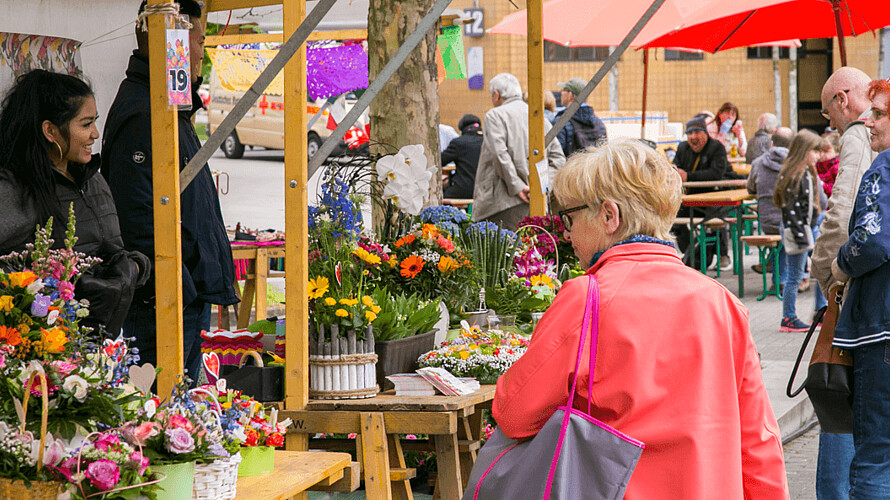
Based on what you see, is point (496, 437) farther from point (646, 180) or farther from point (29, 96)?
point (29, 96)

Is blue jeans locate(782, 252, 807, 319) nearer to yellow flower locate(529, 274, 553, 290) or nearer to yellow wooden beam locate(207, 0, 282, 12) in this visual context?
yellow flower locate(529, 274, 553, 290)

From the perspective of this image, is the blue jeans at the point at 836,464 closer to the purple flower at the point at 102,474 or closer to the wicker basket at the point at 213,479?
the wicker basket at the point at 213,479

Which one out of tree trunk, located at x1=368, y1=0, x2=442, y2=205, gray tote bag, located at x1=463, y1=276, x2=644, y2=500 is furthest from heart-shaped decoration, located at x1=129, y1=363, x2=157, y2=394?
tree trunk, located at x1=368, y1=0, x2=442, y2=205

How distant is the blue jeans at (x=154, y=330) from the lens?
3.51 m

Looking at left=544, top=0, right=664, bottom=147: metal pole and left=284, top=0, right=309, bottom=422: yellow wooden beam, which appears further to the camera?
left=544, top=0, right=664, bottom=147: metal pole

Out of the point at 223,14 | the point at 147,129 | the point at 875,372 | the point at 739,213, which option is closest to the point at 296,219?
the point at 147,129

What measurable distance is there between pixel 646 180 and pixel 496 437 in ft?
2.05

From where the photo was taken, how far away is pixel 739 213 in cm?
1106

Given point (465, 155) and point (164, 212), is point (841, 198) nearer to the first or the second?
point (164, 212)

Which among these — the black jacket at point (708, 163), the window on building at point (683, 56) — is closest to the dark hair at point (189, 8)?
the black jacket at point (708, 163)

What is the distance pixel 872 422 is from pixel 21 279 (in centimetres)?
269

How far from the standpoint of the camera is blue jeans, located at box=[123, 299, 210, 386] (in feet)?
11.5

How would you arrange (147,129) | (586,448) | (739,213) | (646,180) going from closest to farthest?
(586,448)
(646,180)
(147,129)
(739,213)

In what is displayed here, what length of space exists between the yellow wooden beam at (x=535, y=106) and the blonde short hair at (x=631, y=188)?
3.19 meters
